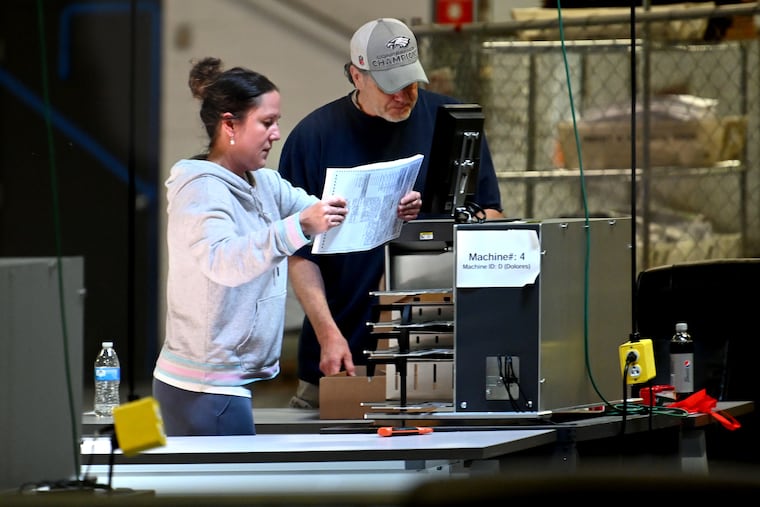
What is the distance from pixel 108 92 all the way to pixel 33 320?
4327 millimetres

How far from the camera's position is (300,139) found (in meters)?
3.09

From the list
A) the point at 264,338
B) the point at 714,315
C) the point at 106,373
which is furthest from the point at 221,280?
the point at 714,315

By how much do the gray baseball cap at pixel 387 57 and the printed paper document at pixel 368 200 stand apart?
0.26m

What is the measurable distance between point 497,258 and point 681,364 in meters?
0.75

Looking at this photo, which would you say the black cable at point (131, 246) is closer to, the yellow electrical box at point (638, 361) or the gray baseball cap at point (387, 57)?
the gray baseball cap at point (387, 57)

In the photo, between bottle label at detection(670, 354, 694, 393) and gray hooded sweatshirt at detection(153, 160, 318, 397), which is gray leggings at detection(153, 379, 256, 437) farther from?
bottle label at detection(670, 354, 694, 393)

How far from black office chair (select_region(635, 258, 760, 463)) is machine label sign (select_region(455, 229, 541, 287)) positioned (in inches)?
36.4

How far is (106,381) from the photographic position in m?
2.98

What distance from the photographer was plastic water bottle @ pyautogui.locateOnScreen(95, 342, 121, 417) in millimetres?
2947

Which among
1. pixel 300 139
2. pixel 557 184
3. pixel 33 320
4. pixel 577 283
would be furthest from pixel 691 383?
pixel 557 184

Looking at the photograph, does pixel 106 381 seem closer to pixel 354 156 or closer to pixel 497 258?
pixel 354 156

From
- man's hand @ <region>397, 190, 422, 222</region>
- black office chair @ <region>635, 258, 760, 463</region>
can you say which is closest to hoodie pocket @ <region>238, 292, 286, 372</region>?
man's hand @ <region>397, 190, 422, 222</region>

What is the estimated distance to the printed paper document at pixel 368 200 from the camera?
2639 mm

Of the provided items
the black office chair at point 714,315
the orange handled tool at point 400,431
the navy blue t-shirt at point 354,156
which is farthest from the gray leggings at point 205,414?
the black office chair at point 714,315
